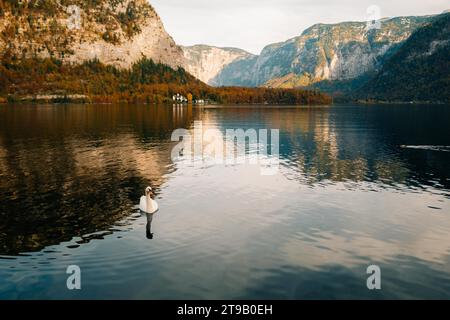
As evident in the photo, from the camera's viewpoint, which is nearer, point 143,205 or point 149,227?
point 149,227

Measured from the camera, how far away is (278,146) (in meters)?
96.6

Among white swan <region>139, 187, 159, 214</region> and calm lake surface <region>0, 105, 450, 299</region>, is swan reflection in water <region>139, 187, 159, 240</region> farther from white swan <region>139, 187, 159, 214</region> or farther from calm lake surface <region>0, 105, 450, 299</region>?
calm lake surface <region>0, 105, 450, 299</region>

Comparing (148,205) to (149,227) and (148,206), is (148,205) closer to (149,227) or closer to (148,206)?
(148,206)

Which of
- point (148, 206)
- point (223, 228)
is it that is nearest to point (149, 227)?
point (148, 206)

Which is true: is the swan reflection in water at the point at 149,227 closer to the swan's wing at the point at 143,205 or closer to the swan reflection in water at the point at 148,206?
the swan reflection in water at the point at 148,206

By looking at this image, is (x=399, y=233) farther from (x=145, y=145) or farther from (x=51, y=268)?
(x=145, y=145)

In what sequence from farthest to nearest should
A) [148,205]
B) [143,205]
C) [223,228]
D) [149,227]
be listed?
[143,205] < [148,205] < [223,228] < [149,227]

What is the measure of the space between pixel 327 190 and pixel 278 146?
4285cm

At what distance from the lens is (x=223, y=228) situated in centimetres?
3900

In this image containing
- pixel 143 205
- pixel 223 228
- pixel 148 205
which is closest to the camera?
pixel 223 228

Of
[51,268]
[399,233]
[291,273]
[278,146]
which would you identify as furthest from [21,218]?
[278,146]

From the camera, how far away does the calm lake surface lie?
27391mm

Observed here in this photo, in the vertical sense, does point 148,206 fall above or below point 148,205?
below

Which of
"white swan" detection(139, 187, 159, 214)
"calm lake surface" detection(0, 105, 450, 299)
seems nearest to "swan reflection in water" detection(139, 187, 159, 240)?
"white swan" detection(139, 187, 159, 214)
